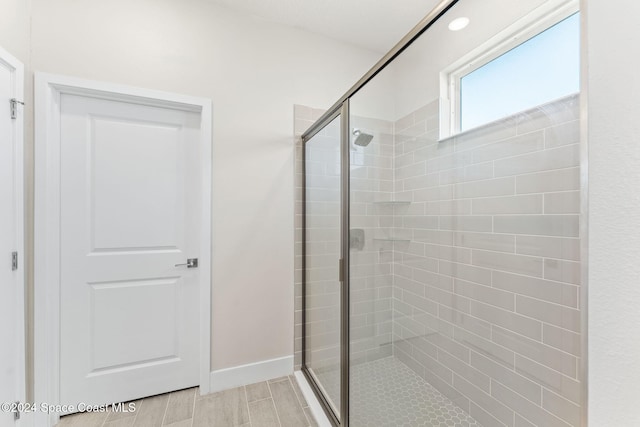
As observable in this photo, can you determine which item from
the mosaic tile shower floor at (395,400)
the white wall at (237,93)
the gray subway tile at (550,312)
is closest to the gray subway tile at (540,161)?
the gray subway tile at (550,312)

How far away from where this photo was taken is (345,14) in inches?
72.1

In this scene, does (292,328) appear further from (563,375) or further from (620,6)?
(620,6)

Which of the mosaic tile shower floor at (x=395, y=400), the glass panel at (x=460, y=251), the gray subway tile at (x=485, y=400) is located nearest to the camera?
the glass panel at (x=460, y=251)

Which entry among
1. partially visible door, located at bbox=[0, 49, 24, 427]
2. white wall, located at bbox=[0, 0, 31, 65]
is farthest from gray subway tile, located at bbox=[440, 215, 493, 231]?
white wall, located at bbox=[0, 0, 31, 65]

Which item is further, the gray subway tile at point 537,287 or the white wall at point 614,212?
the gray subway tile at point 537,287

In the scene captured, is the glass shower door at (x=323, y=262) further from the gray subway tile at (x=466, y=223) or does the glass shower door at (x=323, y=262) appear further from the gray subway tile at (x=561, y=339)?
the gray subway tile at (x=561, y=339)

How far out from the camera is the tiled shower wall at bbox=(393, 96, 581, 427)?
874mm

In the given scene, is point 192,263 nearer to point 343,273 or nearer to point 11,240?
point 11,240

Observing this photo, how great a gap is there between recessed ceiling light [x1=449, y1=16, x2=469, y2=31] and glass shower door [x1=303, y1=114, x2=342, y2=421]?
672 millimetres

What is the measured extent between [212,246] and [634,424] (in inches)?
72.4

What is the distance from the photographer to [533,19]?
1.02m

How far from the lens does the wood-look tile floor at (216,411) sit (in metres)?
1.46

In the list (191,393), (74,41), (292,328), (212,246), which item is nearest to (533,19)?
(212,246)

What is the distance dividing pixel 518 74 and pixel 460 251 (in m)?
0.81
